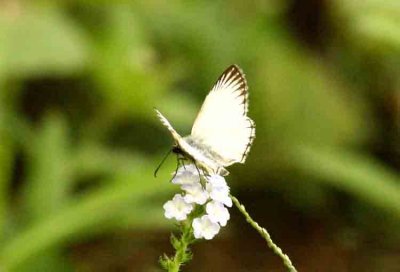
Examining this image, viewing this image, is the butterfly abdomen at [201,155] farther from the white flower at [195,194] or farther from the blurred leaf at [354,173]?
the blurred leaf at [354,173]

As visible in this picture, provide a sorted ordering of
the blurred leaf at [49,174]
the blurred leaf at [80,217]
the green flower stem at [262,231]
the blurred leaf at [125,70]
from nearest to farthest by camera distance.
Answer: the green flower stem at [262,231]
the blurred leaf at [80,217]
the blurred leaf at [49,174]
the blurred leaf at [125,70]

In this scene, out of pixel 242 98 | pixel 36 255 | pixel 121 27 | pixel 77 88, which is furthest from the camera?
pixel 77 88

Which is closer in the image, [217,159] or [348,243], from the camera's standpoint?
[217,159]

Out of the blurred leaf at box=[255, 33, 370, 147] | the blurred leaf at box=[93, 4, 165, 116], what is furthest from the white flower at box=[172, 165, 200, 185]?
the blurred leaf at box=[255, 33, 370, 147]

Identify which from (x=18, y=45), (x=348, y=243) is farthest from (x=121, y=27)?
(x=348, y=243)

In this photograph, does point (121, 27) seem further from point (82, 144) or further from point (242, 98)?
point (242, 98)

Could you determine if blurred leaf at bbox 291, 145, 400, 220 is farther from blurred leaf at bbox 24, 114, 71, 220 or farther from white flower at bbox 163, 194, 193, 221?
white flower at bbox 163, 194, 193, 221

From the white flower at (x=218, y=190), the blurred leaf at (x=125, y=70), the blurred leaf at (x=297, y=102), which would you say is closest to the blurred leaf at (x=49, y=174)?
the blurred leaf at (x=125, y=70)
